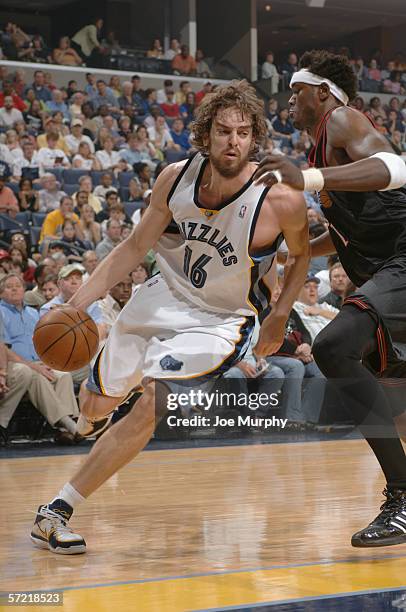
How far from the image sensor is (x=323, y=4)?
23609 mm

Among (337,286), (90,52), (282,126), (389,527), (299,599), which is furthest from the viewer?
(90,52)

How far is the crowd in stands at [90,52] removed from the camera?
17969 mm

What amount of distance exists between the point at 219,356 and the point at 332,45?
24.4m

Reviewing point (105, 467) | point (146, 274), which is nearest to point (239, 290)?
point (105, 467)

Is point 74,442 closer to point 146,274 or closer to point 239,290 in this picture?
point 146,274

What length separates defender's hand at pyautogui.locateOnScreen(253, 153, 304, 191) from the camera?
10.2 feet

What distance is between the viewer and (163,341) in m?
3.96

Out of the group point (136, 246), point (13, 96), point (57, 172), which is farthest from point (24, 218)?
point (136, 246)

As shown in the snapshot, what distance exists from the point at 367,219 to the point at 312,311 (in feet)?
16.6

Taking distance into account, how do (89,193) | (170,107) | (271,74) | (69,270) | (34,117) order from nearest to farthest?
(69,270), (89,193), (34,117), (170,107), (271,74)

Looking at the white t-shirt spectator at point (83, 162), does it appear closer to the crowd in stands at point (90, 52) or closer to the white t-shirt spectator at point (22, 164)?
the white t-shirt spectator at point (22, 164)

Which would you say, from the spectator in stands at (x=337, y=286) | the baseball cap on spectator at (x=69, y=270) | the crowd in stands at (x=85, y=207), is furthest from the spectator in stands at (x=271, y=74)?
the baseball cap on spectator at (x=69, y=270)

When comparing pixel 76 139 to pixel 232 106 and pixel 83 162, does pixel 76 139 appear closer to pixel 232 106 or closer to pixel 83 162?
pixel 83 162

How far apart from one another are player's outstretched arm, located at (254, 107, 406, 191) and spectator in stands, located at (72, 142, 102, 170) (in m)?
10.6
